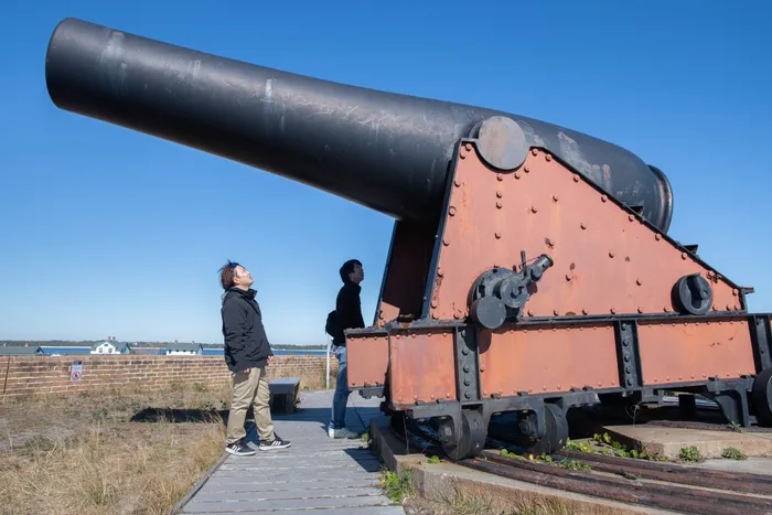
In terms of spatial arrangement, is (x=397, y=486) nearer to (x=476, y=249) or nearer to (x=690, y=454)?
(x=476, y=249)

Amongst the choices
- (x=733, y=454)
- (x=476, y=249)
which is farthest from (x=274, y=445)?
(x=733, y=454)

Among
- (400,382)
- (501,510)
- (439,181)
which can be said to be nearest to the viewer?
(501,510)

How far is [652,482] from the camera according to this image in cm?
278

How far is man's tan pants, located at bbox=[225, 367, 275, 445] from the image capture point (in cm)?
448

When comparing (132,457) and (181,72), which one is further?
(132,457)

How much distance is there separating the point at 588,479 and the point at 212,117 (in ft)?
10.2

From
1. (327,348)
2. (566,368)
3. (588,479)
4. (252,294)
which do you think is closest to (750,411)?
(566,368)

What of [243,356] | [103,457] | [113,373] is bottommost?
[103,457]

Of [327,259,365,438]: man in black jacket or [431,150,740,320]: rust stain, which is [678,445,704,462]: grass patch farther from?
[327,259,365,438]: man in black jacket

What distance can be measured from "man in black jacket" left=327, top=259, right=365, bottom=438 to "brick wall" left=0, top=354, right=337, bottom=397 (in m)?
7.20

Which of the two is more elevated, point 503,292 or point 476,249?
point 476,249

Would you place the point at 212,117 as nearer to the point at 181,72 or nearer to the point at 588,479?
the point at 181,72

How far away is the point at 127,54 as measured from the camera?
146 inches

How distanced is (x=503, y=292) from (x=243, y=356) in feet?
7.23
